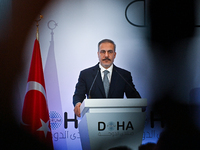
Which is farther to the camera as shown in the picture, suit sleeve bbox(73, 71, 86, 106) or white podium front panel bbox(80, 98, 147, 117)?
suit sleeve bbox(73, 71, 86, 106)

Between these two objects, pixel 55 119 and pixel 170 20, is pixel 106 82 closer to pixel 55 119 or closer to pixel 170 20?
pixel 55 119

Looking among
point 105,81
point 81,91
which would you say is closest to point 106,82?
point 105,81

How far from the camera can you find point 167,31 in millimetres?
4258

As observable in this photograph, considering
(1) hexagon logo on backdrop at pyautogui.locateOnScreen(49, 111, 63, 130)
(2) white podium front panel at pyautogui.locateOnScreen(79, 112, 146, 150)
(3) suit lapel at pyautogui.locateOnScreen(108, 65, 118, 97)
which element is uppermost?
(3) suit lapel at pyautogui.locateOnScreen(108, 65, 118, 97)

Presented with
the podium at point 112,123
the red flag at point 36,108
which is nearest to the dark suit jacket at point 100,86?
the red flag at point 36,108

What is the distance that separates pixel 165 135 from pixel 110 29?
293 centimetres

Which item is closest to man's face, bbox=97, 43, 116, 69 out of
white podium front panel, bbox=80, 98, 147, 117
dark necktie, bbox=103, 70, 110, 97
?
dark necktie, bbox=103, 70, 110, 97

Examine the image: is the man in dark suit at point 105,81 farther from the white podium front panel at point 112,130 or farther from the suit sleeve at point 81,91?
the white podium front panel at point 112,130

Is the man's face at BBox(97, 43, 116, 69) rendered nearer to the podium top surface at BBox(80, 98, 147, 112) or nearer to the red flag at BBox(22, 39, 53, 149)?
the red flag at BBox(22, 39, 53, 149)

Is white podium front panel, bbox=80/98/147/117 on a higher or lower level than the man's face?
lower

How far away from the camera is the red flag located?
348 centimetres

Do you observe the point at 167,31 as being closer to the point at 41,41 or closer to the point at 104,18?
the point at 104,18

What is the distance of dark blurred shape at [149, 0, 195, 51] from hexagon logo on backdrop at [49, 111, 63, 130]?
6.28 feet

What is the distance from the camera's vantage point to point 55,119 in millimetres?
3875
